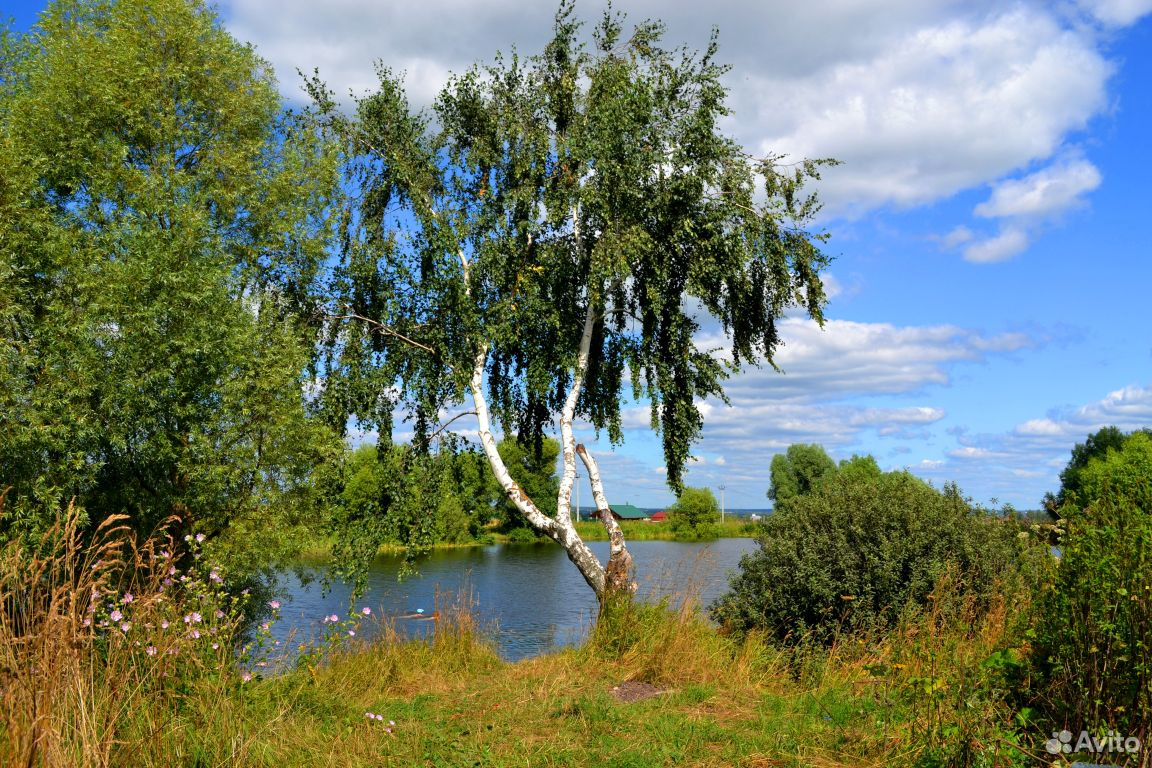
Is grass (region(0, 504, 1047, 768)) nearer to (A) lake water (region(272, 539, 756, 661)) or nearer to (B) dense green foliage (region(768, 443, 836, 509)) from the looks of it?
(A) lake water (region(272, 539, 756, 661))

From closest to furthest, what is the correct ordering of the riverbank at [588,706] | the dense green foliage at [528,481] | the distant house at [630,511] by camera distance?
the riverbank at [588,706]
the dense green foliage at [528,481]
the distant house at [630,511]

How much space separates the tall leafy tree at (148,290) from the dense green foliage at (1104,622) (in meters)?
10.5

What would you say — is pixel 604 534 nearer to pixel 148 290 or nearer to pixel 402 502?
pixel 402 502

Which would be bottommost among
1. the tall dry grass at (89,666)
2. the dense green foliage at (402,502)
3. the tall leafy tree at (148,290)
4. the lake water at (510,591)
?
the lake water at (510,591)

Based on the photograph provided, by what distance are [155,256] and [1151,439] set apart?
68960mm

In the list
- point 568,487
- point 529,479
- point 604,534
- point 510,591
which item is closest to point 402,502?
point 568,487

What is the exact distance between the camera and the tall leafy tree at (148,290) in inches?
480

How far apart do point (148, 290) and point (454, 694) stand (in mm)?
8426

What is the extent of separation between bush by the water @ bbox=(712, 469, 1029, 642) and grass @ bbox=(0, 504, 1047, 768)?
1.51 ft

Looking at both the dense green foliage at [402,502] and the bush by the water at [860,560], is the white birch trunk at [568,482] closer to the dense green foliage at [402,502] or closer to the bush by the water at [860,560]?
the dense green foliage at [402,502]

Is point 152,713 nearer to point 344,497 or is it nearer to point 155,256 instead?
point 344,497

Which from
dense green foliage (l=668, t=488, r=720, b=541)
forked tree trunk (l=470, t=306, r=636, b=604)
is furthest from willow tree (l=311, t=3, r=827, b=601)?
dense green foliage (l=668, t=488, r=720, b=541)

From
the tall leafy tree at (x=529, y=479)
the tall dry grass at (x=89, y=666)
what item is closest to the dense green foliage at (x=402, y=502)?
the tall dry grass at (x=89, y=666)

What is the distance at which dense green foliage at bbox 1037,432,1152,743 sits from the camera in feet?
15.1
